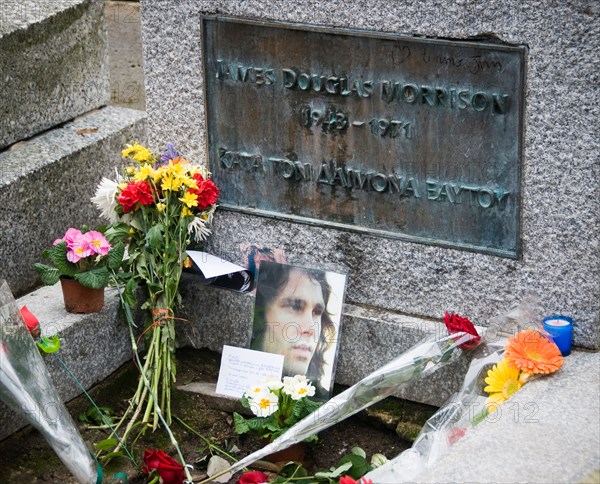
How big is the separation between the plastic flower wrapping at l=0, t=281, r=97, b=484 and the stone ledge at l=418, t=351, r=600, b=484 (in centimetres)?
119

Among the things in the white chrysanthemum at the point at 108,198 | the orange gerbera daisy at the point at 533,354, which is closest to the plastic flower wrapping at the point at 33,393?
the white chrysanthemum at the point at 108,198

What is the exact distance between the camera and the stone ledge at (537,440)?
8.86 feet

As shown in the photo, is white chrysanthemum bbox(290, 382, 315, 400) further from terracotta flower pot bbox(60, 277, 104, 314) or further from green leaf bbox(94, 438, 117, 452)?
terracotta flower pot bbox(60, 277, 104, 314)

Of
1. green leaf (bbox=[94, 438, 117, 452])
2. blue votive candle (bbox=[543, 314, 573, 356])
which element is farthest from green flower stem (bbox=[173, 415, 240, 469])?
blue votive candle (bbox=[543, 314, 573, 356])

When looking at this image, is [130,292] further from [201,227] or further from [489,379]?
[489,379]

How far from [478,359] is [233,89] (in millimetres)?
1414

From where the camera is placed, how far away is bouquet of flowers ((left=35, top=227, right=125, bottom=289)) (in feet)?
12.3

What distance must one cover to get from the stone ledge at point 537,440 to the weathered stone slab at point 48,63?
7.89 feet

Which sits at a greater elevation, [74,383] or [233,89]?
[233,89]

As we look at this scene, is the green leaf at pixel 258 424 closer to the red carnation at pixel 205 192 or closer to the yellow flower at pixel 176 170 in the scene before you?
the red carnation at pixel 205 192

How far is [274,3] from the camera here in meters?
3.84

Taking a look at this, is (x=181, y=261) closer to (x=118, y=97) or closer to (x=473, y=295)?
(x=473, y=295)

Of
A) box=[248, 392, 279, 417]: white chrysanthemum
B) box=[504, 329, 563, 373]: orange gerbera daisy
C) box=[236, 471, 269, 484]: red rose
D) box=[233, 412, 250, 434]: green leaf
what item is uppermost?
box=[504, 329, 563, 373]: orange gerbera daisy

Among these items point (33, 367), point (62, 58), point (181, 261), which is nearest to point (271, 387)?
point (181, 261)
